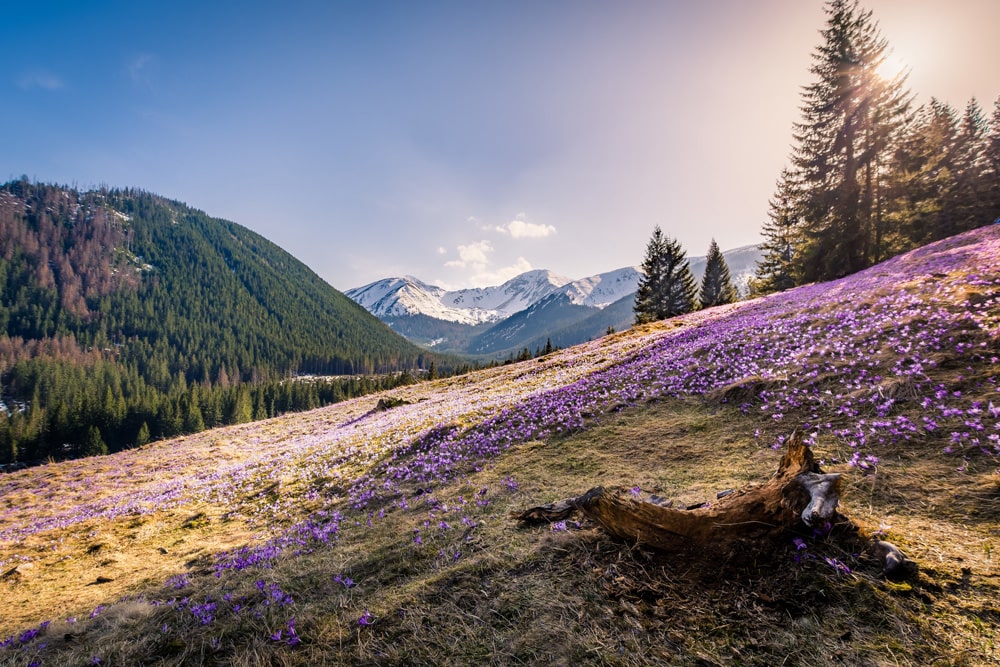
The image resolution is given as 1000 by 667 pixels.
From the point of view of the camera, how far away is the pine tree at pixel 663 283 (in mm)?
56000

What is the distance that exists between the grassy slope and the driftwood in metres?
0.20

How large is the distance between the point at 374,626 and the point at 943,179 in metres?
56.7

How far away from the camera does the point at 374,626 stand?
163 inches

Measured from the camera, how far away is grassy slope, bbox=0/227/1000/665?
124 inches

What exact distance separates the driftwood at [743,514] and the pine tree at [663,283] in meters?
54.1

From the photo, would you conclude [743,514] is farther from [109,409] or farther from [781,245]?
[109,409]

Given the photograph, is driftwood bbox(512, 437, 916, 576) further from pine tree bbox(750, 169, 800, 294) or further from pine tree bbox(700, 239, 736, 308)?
pine tree bbox(700, 239, 736, 308)

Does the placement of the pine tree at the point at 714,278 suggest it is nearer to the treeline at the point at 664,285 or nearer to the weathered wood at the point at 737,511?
the treeline at the point at 664,285

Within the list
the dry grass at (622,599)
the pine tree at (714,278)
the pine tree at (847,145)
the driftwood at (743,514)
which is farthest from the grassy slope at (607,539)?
the pine tree at (714,278)

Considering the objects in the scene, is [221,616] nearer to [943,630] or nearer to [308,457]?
[943,630]

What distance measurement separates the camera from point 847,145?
29.8m

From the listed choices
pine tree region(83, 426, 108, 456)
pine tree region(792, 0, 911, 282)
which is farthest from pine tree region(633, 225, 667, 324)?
pine tree region(83, 426, 108, 456)

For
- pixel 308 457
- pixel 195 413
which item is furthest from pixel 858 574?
pixel 195 413

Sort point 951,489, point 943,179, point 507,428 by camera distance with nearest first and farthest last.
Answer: point 951,489, point 507,428, point 943,179
